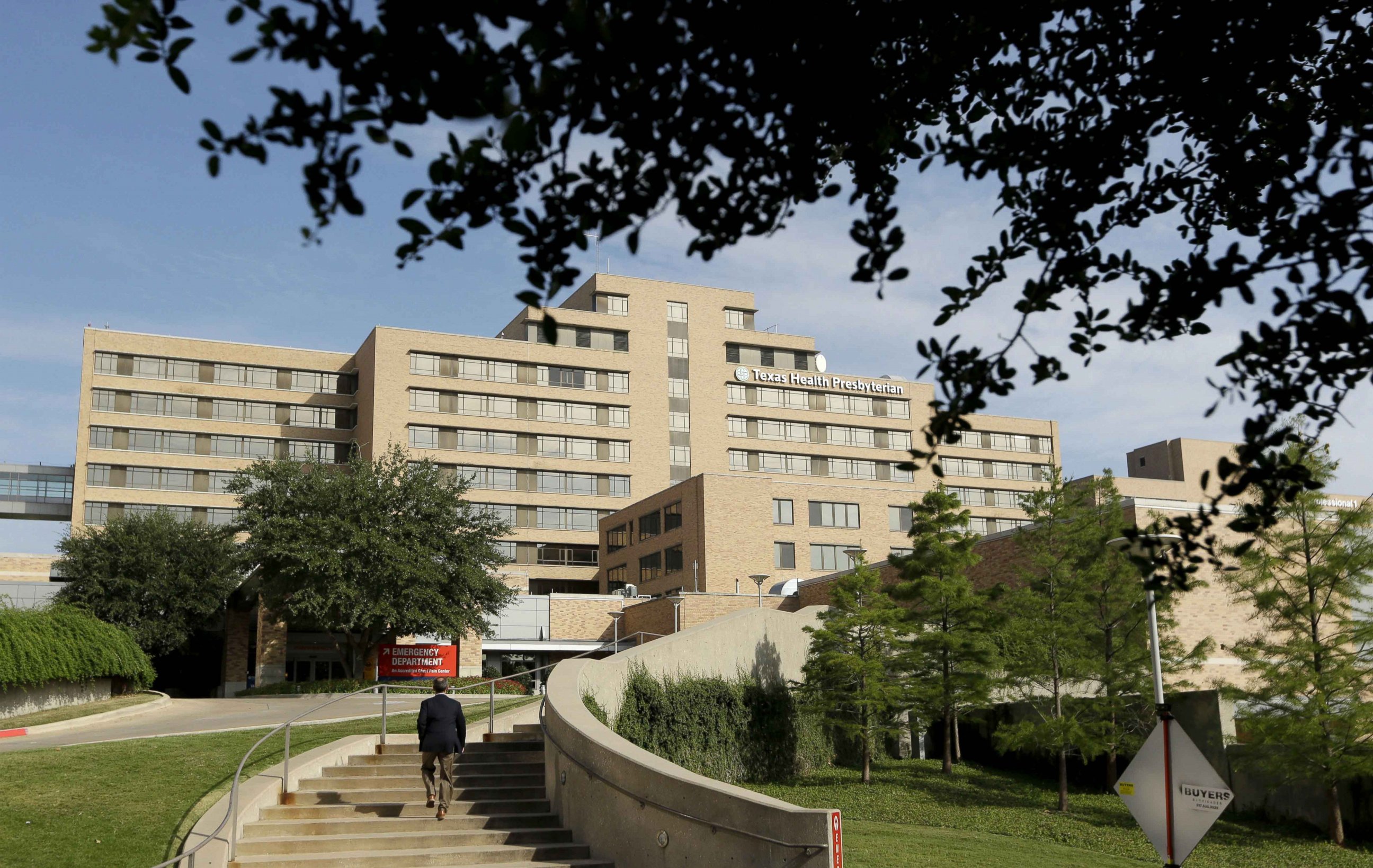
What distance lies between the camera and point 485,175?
484 cm

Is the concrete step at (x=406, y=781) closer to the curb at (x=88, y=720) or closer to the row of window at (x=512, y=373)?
the curb at (x=88, y=720)

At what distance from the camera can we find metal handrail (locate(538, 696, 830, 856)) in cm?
947

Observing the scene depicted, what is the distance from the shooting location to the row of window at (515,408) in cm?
7944

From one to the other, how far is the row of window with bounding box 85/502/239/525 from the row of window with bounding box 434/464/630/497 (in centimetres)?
1557

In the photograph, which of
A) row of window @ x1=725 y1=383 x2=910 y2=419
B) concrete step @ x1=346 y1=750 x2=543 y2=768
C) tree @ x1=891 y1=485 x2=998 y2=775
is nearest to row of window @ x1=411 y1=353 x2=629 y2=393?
row of window @ x1=725 y1=383 x2=910 y2=419

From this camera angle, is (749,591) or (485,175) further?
(749,591)

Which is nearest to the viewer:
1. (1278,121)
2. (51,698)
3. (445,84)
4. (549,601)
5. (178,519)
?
(445,84)

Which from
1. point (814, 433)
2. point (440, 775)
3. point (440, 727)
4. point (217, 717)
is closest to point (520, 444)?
point (814, 433)

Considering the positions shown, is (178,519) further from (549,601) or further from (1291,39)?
(1291,39)

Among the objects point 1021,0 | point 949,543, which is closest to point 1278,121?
point 1021,0

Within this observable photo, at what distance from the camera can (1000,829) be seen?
68.4 ft

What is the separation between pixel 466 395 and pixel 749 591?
30.0 meters

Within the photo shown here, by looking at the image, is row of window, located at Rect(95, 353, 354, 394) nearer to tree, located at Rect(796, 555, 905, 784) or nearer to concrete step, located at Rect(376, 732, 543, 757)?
tree, located at Rect(796, 555, 905, 784)

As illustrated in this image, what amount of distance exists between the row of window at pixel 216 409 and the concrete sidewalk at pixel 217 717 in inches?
1831
